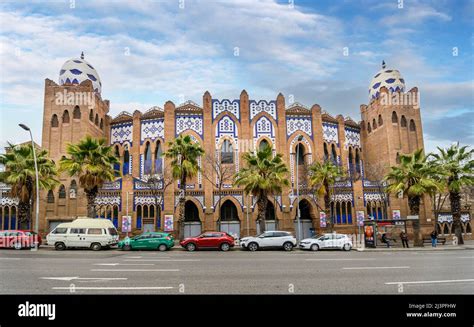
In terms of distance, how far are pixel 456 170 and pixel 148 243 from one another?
2592 cm

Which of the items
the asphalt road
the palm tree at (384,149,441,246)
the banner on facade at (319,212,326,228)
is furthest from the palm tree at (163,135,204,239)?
the palm tree at (384,149,441,246)

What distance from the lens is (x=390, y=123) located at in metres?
41.0

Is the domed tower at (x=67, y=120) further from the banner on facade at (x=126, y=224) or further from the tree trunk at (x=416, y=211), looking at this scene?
the tree trunk at (x=416, y=211)

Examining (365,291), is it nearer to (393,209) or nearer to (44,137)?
(393,209)

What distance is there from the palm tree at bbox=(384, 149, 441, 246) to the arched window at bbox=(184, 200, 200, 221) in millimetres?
19239

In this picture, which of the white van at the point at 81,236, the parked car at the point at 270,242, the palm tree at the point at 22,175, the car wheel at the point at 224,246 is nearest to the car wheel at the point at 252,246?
the parked car at the point at 270,242

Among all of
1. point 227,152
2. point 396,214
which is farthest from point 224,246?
point 396,214

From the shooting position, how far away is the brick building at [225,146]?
35562mm

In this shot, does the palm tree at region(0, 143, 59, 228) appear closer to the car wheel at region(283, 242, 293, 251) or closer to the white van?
the white van

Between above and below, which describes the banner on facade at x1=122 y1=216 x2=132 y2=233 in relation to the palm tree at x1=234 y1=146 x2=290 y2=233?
below

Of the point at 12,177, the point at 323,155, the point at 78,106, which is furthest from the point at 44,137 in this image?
the point at 323,155

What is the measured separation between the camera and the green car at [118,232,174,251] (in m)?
24.4

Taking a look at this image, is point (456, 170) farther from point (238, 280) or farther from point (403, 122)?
point (238, 280)

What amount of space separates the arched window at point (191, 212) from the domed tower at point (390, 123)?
19489mm
